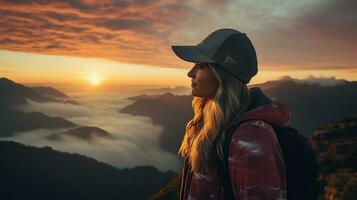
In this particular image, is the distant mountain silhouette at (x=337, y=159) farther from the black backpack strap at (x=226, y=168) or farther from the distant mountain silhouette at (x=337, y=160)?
the black backpack strap at (x=226, y=168)

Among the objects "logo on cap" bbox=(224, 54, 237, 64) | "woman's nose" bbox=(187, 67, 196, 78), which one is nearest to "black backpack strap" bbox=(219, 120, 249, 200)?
"logo on cap" bbox=(224, 54, 237, 64)

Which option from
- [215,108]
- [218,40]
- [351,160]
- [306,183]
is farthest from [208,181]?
[351,160]

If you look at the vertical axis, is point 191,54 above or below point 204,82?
above

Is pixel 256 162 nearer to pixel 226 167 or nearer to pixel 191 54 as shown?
pixel 226 167

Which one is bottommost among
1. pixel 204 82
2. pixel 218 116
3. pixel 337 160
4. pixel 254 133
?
pixel 337 160

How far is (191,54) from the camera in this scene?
4.25 m

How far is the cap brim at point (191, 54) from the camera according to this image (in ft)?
13.5

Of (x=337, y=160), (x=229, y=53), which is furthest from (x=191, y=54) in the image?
(x=337, y=160)

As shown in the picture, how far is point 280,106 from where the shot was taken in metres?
3.91

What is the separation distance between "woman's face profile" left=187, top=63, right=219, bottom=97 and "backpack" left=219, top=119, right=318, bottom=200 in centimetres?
70

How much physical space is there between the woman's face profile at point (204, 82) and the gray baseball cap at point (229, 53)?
16 cm

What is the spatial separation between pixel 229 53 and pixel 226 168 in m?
1.20

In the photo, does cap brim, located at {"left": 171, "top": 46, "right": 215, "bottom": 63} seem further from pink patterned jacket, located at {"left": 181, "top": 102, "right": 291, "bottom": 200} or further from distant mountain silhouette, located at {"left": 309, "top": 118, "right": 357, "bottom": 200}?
distant mountain silhouette, located at {"left": 309, "top": 118, "right": 357, "bottom": 200}

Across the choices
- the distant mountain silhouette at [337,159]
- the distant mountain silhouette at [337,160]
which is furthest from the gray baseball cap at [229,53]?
the distant mountain silhouette at [337,159]
